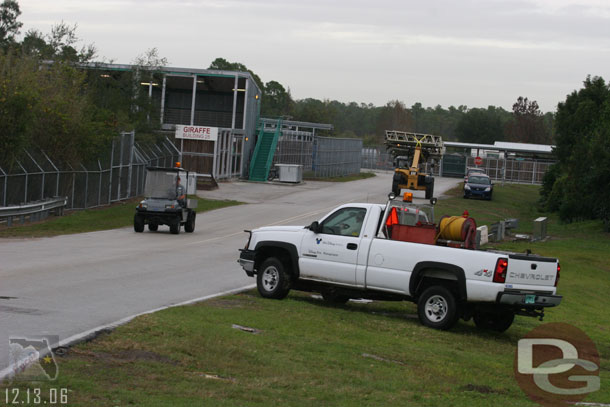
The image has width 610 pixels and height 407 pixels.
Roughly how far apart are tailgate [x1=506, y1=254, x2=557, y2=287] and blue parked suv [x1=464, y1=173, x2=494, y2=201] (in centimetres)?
4315

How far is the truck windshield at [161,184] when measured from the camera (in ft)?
91.9

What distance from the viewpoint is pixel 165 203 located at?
27547 mm

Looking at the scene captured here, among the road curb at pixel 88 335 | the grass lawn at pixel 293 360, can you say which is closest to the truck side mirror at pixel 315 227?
the grass lawn at pixel 293 360

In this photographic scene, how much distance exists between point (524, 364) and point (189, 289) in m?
6.60

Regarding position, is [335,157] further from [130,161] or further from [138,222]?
[138,222]

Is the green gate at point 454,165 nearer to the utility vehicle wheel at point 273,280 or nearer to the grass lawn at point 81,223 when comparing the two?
the grass lawn at point 81,223

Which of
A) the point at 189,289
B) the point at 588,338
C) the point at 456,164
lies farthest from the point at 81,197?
the point at 456,164

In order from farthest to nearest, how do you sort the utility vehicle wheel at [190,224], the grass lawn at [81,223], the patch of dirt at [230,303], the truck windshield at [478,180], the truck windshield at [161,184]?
the truck windshield at [478,180] → the utility vehicle wheel at [190,224] → the truck windshield at [161,184] → the grass lawn at [81,223] → the patch of dirt at [230,303]

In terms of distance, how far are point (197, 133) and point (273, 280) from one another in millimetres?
40088

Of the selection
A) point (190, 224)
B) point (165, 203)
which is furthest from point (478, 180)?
point (165, 203)

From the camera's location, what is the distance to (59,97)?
32.6 meters

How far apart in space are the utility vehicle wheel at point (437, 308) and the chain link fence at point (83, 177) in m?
18.9

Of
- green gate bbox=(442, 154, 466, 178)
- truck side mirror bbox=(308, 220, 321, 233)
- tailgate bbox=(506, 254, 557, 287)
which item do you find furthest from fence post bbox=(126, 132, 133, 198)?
green gate bbox=(442, 154, 466, 178)

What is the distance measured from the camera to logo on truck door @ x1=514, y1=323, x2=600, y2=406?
29.6 feet
